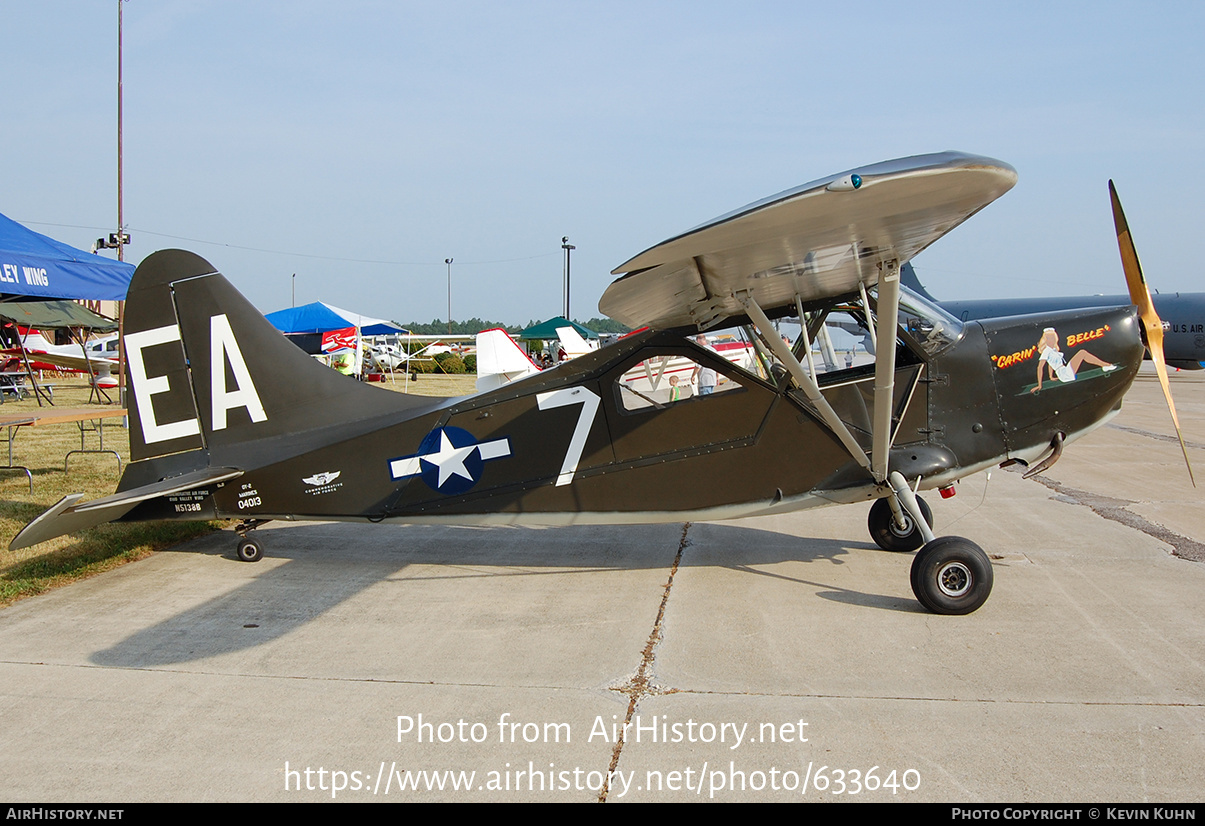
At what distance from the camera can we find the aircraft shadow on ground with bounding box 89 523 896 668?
501 centimetres

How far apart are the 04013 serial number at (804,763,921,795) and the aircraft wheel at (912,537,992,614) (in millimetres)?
2131

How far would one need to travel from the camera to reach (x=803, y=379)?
5.34 metres

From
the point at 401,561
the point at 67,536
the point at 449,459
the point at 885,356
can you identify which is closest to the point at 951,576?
the point at 885,356

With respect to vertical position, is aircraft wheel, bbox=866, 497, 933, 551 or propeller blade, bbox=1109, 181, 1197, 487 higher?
propeller blade, bbox=1109, 181, 1197, 487

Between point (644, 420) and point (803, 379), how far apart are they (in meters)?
1.28

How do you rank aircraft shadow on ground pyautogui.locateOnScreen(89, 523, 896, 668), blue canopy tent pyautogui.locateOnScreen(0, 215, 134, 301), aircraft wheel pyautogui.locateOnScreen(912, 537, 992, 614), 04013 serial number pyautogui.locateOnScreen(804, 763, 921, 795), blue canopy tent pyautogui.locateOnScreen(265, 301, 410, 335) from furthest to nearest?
blue canopy tent pyautogui.locateOnScreen(265, 301, 410, 335)
blue canopy tent pyautogui.locateOnScreen(0, 215, 134, 301)
aircraft wheel pyautogui.locateOnScreen(912, 537, 992, 614)
aircraft shadow on ground pyautogui.locateOnScreen(89, 523, 896, 668)
04013 serial number pyautogui.locateOnScreen(804, 763, 921, 795)

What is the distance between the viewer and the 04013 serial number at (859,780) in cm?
312

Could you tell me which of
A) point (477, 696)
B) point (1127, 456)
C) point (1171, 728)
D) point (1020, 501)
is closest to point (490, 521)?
point (477, 696)

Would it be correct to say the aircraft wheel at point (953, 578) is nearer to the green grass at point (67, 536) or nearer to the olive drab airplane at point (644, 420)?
the olive drab airplane at point (644, 420)

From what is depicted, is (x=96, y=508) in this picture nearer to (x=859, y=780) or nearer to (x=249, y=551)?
(x=249, y=551)

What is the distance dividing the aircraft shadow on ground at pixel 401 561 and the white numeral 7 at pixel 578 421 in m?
0.88

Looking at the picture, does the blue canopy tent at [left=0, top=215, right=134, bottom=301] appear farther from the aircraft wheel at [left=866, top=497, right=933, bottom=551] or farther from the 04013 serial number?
the 04013 serial number

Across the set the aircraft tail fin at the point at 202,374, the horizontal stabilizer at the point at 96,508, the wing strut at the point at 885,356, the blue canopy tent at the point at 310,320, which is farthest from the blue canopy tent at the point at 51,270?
the blue canopy tent at the point at 310,320

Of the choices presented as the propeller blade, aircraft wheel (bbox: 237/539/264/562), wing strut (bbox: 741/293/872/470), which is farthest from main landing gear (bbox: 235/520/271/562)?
the propeller blade
